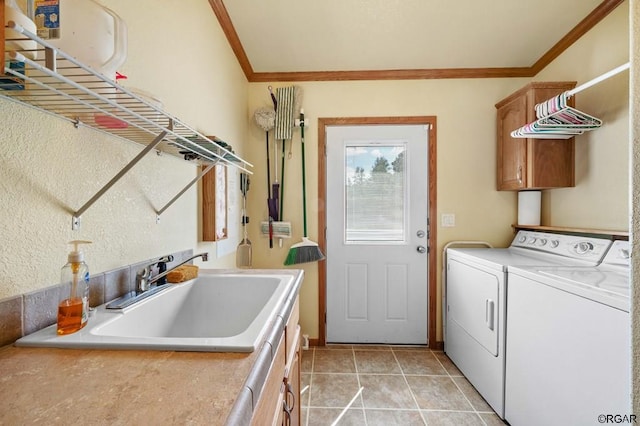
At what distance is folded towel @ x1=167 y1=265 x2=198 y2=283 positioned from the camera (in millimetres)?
1116

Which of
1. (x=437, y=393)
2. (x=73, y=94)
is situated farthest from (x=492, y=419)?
(x=73, y=94)

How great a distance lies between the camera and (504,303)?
5.45ft

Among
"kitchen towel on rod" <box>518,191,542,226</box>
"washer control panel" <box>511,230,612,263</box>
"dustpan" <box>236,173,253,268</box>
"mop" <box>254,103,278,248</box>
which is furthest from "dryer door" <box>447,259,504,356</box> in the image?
"dustpan" <box>236,173,253,268</box>

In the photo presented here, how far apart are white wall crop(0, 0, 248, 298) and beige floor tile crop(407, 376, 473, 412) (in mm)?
1621

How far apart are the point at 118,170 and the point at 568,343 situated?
1910mm

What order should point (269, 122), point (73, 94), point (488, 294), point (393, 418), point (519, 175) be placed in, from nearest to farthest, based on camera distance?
point (73, 94), point (393, 418), point (488, 294), point (519, 175), point (269, 122)

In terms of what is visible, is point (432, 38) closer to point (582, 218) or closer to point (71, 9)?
point (582, 218)

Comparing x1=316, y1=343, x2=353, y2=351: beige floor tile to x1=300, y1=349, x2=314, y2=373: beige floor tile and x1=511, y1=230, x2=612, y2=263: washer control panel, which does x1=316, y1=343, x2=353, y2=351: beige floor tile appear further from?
x1=511, y1=230, x2=612, y2=263: washer control panel

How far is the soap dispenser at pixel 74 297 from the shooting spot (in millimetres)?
656

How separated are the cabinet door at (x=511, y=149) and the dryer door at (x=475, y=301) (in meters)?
0.79

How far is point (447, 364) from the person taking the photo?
2281 mm

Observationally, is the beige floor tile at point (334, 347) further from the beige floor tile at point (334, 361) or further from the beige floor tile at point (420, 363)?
the beige floor tile at point (420, 363)

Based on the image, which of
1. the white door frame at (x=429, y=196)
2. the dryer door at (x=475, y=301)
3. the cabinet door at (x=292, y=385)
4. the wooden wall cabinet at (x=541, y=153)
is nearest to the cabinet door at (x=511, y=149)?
the wooden wall cabinet at (x=541, y=153)

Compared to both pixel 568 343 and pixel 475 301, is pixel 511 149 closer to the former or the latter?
pixel 475 301
